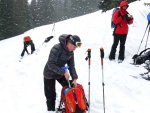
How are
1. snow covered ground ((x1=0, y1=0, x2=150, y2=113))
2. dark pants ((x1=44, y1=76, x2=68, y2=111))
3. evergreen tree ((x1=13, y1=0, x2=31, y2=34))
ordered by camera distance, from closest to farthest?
dark pants ((x1=44, y1=76, x2=68, y2=111))
snow covered ground ((x1=0, y1=0, x2=150, y2=113))
evergreen tree ((x1=13, y1=0, x2=31, y2=34))

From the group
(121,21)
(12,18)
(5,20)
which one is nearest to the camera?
(121,21)

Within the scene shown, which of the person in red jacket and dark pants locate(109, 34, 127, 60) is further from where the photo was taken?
dark pants locate(109, 34, 127, 60)

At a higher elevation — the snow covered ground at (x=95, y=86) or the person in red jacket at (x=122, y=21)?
the person in red jacket at (x=122, y=21)

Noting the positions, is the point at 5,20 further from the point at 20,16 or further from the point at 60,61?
the point at 60,61

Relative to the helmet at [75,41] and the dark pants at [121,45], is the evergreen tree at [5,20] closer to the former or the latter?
the dark pants at [121,45]

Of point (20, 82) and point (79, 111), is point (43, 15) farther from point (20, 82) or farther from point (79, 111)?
point (79, 111)

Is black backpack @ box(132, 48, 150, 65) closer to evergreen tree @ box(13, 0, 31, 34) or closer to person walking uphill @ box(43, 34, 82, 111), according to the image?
person walking uphill @ box(43, 34, 82, 111)

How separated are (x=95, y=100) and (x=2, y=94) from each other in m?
3.91

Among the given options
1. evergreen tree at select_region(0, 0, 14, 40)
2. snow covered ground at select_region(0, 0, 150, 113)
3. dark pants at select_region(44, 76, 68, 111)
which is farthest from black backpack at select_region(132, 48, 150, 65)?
evergreen tree at select_region(0, 0, 14, 40)

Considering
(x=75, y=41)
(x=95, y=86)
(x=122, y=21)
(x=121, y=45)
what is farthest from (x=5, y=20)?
(x=75, y=41)

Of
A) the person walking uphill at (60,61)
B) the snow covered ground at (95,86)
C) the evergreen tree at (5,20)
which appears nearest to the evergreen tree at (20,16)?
the evergreen tree at (5,20)

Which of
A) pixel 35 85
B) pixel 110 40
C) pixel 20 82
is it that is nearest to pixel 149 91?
pixel 35 85

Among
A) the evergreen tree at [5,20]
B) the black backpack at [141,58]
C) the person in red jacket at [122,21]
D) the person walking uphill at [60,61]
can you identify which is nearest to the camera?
the person walking uphill at [60,61]

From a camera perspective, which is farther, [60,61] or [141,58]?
[141,58]
